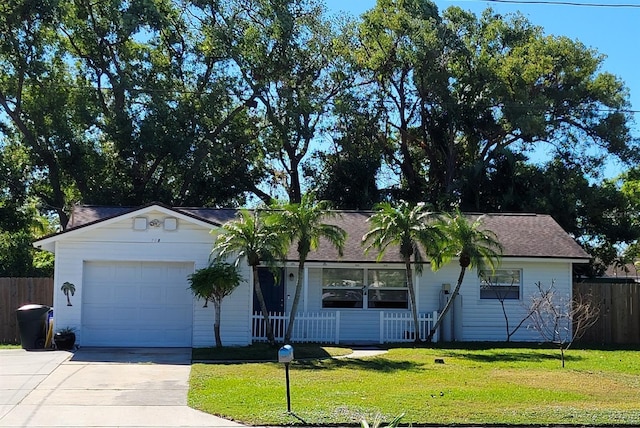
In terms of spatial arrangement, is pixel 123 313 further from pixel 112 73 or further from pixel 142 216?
pixel 112 73

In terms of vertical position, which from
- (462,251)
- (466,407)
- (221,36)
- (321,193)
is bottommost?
(466,407)

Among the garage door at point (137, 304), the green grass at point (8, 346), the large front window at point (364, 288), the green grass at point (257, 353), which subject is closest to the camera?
the green grass at point (257, 353)

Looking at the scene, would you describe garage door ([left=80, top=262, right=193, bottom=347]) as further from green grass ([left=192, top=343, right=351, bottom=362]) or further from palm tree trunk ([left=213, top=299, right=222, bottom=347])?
green grass ([left=192, top=343, right=351, bottom=362])

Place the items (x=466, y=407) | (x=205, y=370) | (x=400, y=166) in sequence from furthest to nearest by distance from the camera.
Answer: (x=400, y=166)
(x=205, y=370)
(x=466, y=407)

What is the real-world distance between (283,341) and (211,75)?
65.2ft

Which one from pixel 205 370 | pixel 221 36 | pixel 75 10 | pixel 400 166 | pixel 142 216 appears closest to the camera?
pixel 205 370

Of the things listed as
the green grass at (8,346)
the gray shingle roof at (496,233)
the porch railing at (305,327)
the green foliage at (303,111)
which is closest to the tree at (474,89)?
the green foliage at (303,111)

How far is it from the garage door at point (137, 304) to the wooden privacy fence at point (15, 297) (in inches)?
105

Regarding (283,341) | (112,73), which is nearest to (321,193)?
(112,73)

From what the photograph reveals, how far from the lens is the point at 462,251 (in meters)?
18.9

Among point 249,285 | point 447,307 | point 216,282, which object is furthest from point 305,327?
point 447,307

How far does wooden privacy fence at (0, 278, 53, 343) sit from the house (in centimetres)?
167

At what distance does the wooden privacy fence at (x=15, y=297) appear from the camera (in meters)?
20.0

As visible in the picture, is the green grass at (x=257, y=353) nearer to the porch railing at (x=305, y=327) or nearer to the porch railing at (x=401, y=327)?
the porch railing at (x=305, y=327)
